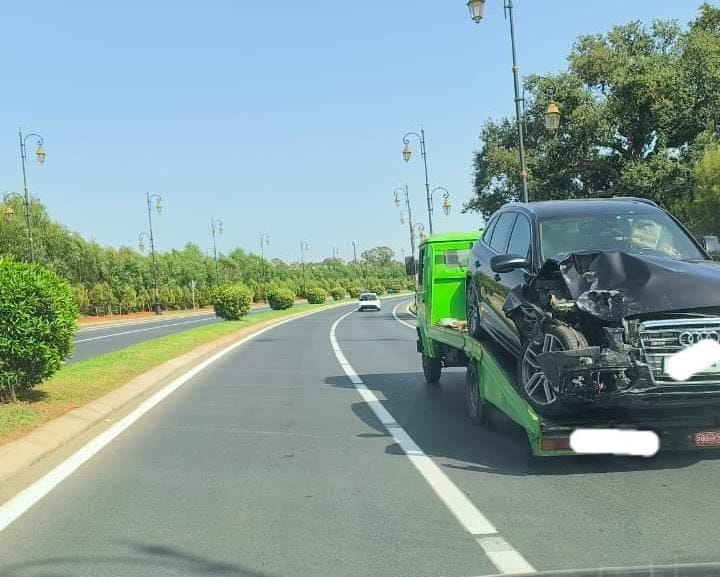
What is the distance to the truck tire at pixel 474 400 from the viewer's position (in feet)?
28.0

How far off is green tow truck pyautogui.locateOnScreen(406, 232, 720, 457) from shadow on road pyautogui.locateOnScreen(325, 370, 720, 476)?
31cm

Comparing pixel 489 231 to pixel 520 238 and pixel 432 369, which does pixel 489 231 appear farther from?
pixel 432 369

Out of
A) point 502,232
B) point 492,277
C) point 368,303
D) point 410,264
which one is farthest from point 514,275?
point 368,303

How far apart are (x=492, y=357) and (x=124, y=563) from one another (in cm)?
406

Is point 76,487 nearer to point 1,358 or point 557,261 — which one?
point 1,358

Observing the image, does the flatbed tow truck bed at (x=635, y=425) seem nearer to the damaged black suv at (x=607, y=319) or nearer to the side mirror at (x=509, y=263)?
the damaged black suv at (x=607, y=319)

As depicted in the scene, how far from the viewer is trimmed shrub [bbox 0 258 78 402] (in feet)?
30.9

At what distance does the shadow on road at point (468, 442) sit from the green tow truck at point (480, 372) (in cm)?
31

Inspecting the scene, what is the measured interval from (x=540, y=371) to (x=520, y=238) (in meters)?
2.04

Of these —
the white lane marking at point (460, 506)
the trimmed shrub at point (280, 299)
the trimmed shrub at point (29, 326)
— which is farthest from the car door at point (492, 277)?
the trimmed shrub at point (280, 299)

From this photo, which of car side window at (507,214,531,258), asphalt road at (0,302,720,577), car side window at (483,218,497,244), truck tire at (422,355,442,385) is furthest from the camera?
truck tire at (422,355,442,385)

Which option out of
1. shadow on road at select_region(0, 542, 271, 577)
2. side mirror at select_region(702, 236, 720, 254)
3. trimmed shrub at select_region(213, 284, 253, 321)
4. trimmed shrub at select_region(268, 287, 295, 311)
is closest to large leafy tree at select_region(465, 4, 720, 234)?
trimmed shrub at select_region(213, 284, 253, 321)

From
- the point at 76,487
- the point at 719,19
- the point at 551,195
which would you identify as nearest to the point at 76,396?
the point at 76,487

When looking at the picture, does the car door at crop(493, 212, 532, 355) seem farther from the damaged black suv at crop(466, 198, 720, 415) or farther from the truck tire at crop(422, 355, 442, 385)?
the truck tire at crop(422, 355, 442, 385)
